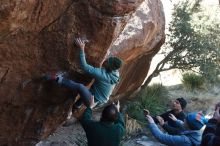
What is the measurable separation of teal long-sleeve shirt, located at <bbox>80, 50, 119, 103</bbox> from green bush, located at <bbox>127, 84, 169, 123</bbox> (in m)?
8.22

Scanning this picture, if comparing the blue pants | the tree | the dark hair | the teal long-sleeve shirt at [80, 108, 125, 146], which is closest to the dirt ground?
the tree

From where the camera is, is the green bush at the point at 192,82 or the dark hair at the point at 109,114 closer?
the dark hair at the point at 109,114

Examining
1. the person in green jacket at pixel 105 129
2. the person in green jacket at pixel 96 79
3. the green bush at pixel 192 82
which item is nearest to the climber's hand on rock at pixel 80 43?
the person in green jacket at pixel 96 79

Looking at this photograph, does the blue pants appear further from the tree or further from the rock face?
the tree

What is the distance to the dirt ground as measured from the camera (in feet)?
47.1

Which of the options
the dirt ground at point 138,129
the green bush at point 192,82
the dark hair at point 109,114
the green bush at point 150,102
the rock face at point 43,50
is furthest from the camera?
the green bush at point 192,82

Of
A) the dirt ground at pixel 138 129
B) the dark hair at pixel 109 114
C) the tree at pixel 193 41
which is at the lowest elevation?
the dirt ground at pixel 138 129

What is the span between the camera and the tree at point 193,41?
18.3 meters

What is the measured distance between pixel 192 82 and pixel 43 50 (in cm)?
1269

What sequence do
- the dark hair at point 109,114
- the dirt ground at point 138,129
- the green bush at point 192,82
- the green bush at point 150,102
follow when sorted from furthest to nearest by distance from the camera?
the green bush at point 192,82 → the green bush at point 150,102 → the dirt ground at point 138,129 → the dark hair at point 109,114

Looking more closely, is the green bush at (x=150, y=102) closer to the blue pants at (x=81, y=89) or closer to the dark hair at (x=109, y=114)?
the blue pants at (x=81, y=89)

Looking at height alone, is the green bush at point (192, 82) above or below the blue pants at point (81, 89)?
below

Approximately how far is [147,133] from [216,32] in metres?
4.92

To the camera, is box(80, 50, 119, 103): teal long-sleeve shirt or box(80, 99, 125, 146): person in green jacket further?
box(80, 50, 119, 103): teal long-sleeve shirt
